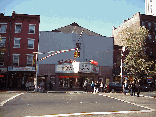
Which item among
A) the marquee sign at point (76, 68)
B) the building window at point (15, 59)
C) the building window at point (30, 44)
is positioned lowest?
the marquee sign at point (76, 68)

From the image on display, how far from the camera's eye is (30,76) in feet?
139

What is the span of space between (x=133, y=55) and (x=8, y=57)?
2249 centimetres

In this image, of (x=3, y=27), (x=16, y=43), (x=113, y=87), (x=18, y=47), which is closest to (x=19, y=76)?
(x=18, y=47)

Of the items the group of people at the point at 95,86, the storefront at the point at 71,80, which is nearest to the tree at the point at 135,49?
the group of people at the point at 95,86

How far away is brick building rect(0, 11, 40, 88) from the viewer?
4144 centimetres

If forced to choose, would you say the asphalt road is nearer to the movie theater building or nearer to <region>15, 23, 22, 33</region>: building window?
the movie theater building

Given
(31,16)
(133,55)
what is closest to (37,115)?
(133,55)

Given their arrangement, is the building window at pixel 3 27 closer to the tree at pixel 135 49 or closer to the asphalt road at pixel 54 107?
the tree at pixel 135 49

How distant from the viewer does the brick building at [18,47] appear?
1631 inches

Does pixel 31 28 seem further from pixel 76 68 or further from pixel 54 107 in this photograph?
pixel 54 107

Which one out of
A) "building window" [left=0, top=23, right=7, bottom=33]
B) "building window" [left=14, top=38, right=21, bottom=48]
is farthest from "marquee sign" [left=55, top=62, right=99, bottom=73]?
"building window" [left=0, top=23, right=7, bottom=33]

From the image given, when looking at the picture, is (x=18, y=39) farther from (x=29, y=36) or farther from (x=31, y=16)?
(x=31, y=16)

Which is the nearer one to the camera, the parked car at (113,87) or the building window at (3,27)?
the parked car at (113,87)

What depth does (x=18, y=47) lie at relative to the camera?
42.5m
